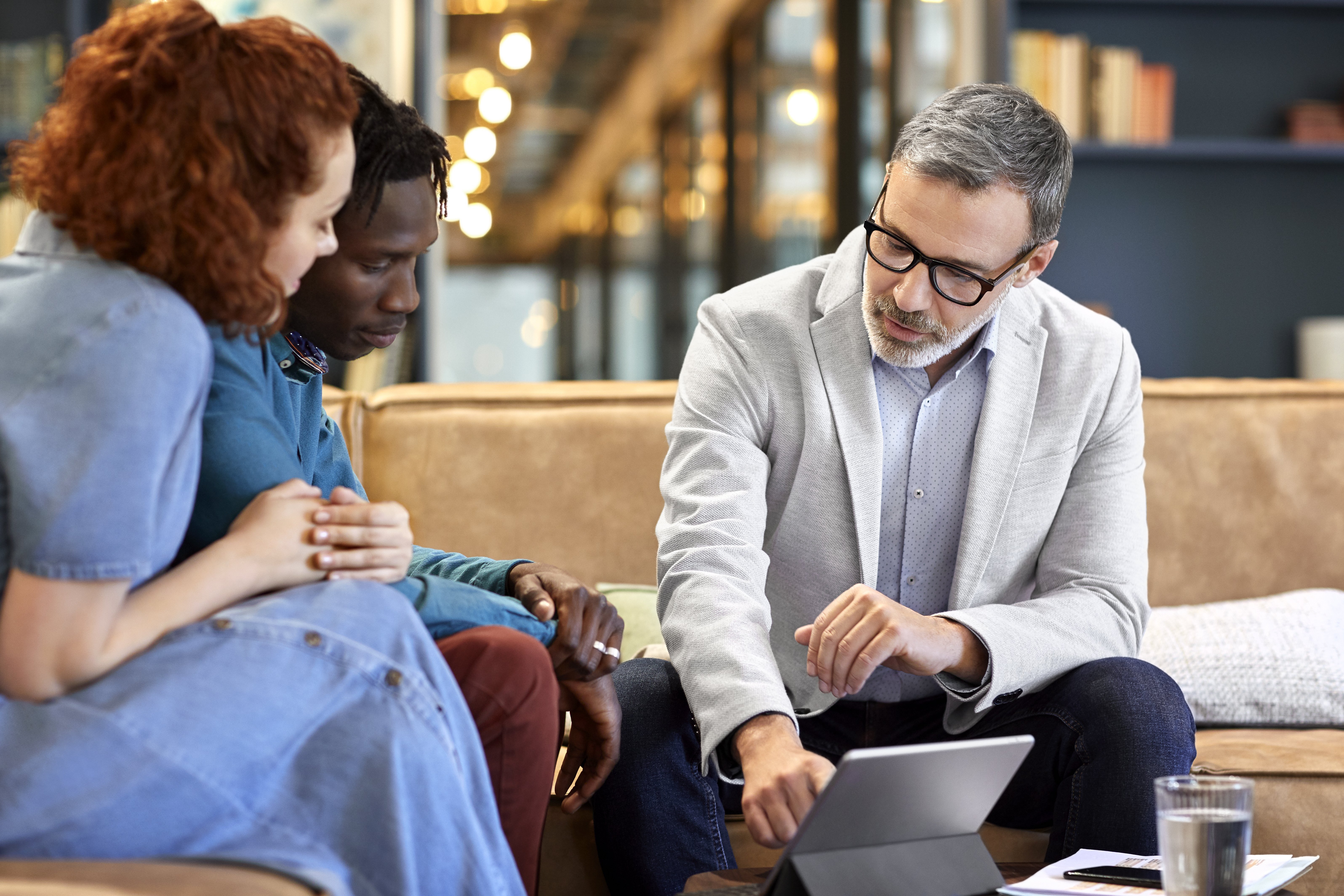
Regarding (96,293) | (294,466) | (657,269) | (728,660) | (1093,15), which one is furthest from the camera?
(657,269)

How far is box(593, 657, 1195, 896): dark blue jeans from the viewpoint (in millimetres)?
1328

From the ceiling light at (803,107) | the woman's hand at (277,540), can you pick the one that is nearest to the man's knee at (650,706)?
the woman's hand at (277,540)

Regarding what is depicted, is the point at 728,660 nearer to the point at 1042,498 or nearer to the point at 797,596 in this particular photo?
the point at 797,596

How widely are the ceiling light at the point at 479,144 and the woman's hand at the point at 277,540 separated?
29.4ft

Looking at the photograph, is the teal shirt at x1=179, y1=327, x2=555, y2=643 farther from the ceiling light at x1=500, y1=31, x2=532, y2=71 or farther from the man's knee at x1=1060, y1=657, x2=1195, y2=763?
the ceiling light at x1=500, y1=31, x2=532, y2=71

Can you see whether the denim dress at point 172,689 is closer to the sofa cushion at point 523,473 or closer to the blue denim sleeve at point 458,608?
the blue denim sleeve at point 458,608

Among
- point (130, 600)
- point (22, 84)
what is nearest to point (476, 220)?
point (22, 84)

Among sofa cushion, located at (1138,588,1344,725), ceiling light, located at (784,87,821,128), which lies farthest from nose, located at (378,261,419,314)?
ceiling light, located at (784,87,821,128)

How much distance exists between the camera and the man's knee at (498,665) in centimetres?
109

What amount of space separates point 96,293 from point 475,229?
10.7 m

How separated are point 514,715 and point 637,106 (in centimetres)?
826

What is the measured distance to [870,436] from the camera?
154cm

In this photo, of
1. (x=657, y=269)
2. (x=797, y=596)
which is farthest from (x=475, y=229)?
(x=797, y=596)

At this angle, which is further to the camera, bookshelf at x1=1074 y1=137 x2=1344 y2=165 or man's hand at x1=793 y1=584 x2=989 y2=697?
bookshelf at x1=1074 y1=137 x2=1344 y2=165
